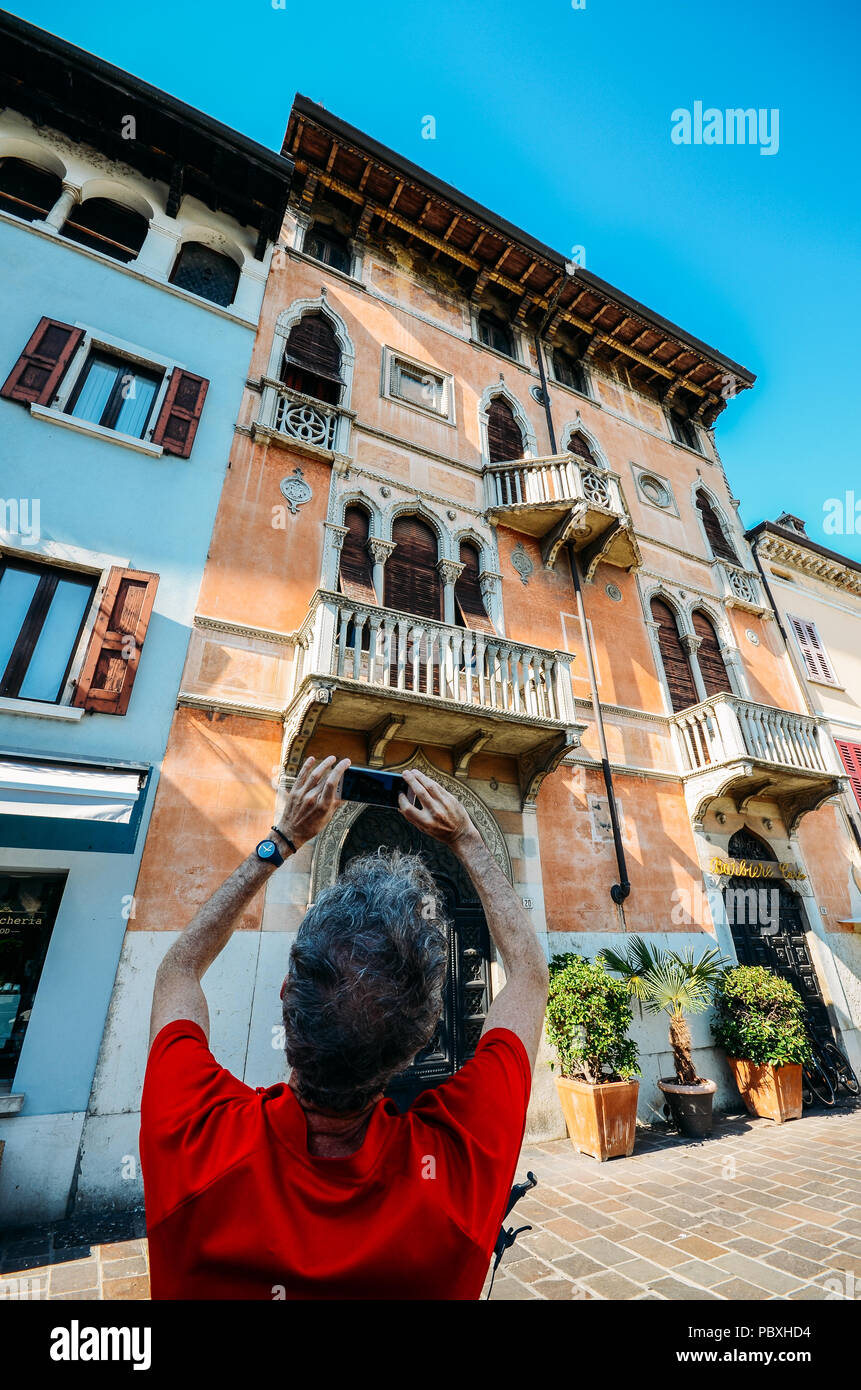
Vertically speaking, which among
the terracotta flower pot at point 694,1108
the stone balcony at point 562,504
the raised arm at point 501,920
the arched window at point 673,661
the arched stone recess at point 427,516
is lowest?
the terracotta flower pot at point 694,1108

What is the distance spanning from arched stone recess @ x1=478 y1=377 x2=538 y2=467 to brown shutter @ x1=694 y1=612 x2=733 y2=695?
5070 mm

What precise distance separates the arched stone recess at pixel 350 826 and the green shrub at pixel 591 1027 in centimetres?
155

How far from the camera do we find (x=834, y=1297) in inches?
134

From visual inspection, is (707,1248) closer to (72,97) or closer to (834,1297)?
(834,1297)

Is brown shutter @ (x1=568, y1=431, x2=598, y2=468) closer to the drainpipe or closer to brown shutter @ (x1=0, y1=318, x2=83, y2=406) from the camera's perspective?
the drainpipe

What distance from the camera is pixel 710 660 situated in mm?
12156

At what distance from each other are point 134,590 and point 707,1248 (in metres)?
8.12

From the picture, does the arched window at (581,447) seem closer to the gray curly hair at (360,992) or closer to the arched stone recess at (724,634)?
the arched stone recess at (724,634)

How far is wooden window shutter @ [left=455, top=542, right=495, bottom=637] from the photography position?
31.4 ft

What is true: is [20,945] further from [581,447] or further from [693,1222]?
Result: [581,447]

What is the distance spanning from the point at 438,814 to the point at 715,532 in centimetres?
1526

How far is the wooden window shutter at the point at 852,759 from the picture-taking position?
40.3ft

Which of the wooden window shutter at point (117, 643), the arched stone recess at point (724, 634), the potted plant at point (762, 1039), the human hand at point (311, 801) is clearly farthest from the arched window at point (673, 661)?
the human hand at point (311, 801)

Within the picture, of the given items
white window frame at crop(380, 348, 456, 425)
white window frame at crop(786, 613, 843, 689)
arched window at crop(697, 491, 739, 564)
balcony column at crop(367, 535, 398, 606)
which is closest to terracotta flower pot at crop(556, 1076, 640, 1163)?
balcony column at crop(367, 535, 398, 606)
